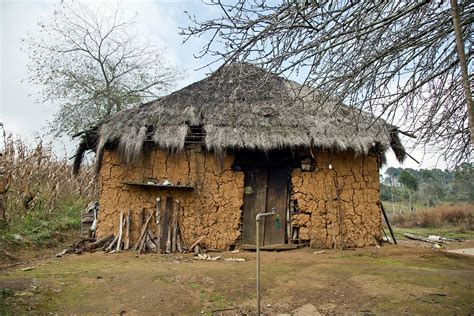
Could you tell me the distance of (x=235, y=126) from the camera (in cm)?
841

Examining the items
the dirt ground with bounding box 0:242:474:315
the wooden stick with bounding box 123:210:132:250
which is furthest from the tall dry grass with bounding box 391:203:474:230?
the wooden stick with bounding box 123:210:132:250

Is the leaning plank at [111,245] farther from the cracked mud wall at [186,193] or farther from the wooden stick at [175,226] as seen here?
the wooden stick at [175,226]

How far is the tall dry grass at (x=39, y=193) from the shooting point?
349 inches

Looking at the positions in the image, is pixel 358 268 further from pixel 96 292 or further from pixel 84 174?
pixel 84 174

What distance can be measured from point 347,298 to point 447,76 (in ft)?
9.21

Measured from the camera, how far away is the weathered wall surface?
838 cm

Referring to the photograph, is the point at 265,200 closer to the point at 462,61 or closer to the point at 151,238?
the point at 151,238

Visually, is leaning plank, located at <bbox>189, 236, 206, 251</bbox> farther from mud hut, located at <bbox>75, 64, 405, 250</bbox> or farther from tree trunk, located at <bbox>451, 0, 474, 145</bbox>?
tree trunk, located at <bbox>451, 0, 474, 145</bbox>

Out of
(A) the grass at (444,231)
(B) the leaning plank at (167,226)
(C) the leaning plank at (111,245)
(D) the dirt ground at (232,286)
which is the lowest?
(D) the dirt ground at (232,286)

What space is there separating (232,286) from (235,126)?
164 inches

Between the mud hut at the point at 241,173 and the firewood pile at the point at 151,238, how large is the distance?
0.08 m

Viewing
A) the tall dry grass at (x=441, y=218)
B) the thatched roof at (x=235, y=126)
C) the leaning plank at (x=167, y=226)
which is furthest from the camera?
the tall dry grass at (x=441, y=218)

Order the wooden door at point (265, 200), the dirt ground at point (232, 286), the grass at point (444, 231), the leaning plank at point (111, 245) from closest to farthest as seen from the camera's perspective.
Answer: the dirt ground at point (232, 286)
the leaning plank at point (111, 245)
the wooden door at point (265, 200)
the grass at point (444, 231)

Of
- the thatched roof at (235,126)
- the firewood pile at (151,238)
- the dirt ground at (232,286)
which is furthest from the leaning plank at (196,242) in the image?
the thatched roof at (235,126)
